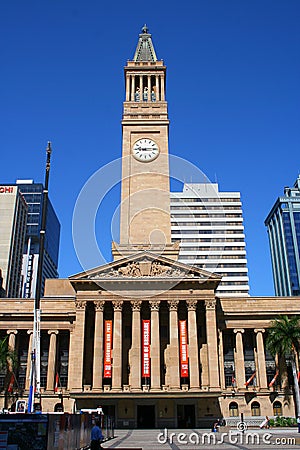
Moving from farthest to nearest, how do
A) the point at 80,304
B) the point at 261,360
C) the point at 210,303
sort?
the point at 261,360
the point at 210,303
the point at 80,304

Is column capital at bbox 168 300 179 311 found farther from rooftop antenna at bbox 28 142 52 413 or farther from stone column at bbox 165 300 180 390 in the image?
rooftop antenna at bbox 28 142 52 413

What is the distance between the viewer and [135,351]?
6019 centimetres

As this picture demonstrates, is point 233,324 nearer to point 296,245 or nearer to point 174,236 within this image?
point 174,236

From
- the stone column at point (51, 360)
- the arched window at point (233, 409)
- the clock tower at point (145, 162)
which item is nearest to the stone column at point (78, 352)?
the stone column at point (51, 360)

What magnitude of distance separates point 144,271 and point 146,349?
10.1 meters

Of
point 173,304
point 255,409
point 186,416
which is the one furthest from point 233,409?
point 173,304

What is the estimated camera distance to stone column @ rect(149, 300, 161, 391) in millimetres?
58594

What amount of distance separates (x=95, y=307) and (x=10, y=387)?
15734mm

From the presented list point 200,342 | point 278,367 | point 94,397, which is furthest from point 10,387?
point 278,367

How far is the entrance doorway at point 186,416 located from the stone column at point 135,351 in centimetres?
673

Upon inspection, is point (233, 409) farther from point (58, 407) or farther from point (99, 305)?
point (58, 407)

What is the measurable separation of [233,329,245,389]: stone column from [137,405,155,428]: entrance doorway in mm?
12639

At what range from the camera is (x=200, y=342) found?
64938mm

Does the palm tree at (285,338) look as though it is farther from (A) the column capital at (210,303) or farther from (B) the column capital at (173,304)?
(B) the column capital at (173,304)
